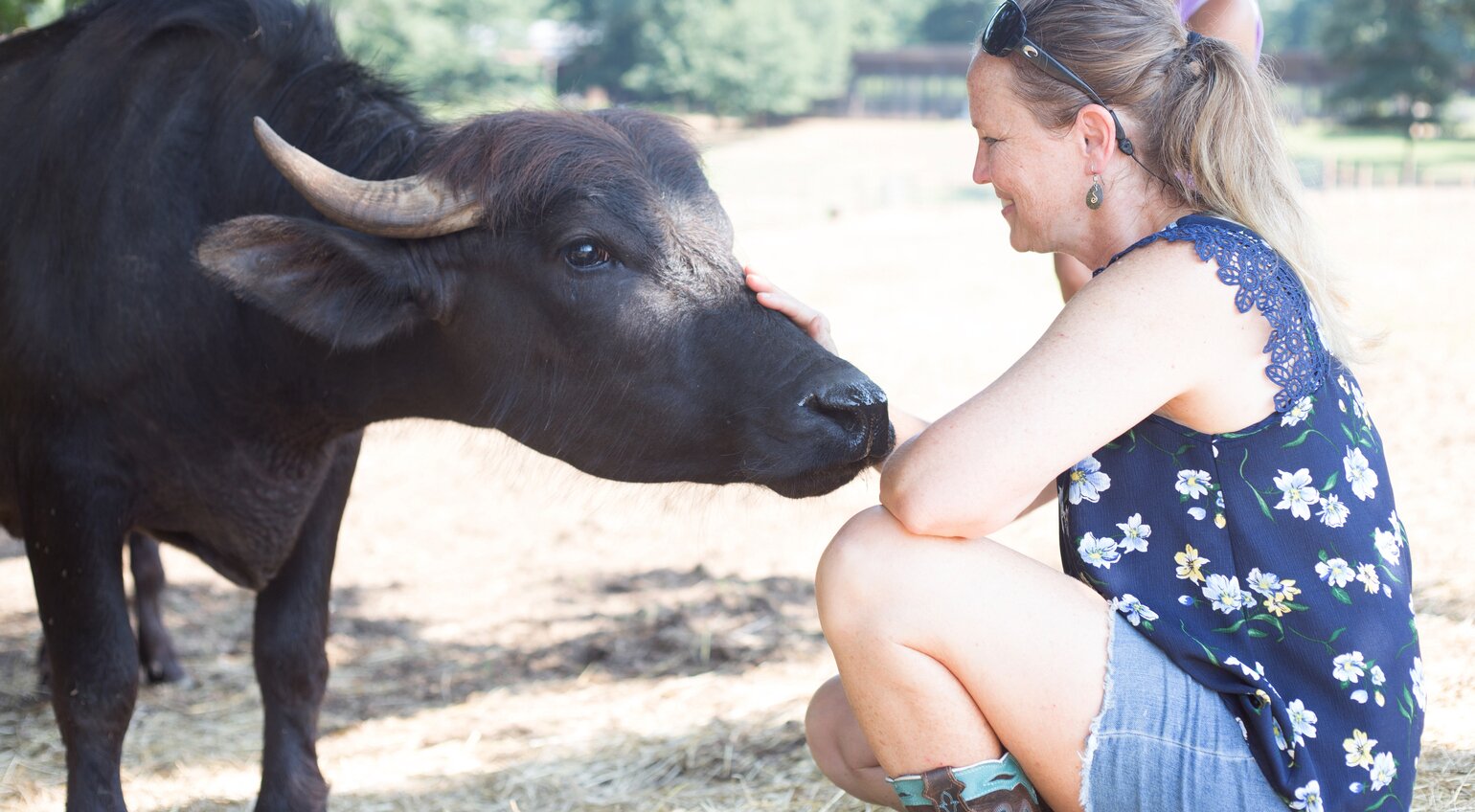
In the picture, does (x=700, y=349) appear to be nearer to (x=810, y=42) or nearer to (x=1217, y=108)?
(x=1217, y=108)

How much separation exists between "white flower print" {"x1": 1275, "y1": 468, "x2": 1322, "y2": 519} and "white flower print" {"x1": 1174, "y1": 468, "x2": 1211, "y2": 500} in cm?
12

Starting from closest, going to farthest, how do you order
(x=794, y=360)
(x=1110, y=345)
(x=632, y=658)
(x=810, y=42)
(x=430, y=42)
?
(x=1110, y=345) → (x=794, y=360) → (x=632, y=658) → (x=430, y=42) → (x=810, y=42)

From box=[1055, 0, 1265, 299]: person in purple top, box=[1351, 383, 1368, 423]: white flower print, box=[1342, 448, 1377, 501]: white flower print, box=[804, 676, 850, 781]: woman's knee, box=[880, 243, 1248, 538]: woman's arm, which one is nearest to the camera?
box=[880, 243, 1248, 538]: woman's arm

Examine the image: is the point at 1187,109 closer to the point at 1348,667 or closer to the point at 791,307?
the point at 791,307

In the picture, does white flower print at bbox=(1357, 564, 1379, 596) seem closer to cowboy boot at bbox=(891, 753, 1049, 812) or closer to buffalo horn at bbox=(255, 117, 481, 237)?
cowboy boot at bbox=(891, 753, 1049, 812)

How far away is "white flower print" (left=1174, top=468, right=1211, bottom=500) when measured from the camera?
252 cm

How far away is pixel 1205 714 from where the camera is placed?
8.14 feet

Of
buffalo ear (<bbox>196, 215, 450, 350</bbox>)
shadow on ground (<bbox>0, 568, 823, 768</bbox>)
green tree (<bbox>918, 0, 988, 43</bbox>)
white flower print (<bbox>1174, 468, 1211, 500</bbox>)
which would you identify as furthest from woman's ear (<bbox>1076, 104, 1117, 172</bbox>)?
green tree (<bbox>918, 0, 988, 43</bbox>)

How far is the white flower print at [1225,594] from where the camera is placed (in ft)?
8.24

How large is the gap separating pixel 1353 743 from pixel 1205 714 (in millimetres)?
251

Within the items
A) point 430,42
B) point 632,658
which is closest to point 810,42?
point 430,42

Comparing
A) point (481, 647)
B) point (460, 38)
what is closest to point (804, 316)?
point (481, 647)

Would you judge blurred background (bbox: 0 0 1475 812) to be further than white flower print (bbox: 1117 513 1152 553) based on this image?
Yes

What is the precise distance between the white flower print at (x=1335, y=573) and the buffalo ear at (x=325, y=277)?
1927 mm
